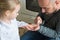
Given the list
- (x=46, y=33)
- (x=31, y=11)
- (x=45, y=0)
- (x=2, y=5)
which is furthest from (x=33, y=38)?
(x=31, y=11)

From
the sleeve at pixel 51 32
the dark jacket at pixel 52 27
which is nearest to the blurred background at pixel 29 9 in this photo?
the dark jacket at pixel 52 27

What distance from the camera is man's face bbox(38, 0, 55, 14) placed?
1.46 meters

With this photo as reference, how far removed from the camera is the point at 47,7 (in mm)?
1475

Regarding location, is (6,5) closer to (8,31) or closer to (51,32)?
(8,31)

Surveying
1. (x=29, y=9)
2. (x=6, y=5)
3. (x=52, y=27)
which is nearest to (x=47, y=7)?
(x=52, y=27)

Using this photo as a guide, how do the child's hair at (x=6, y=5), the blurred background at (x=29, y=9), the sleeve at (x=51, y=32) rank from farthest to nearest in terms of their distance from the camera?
the blurred background at (x=29, y=9)
the sleeve at (x=51, y=32)
the child's hair at (x=6, y=5)

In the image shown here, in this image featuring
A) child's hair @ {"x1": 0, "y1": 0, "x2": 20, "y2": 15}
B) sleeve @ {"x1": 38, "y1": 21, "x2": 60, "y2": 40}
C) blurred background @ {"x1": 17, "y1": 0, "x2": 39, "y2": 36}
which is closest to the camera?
child's hair @ {"x1": 0, "y1": 0, "x2": 20, "y2": 15}

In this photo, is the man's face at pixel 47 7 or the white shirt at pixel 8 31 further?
the man's face at pixel 47 7

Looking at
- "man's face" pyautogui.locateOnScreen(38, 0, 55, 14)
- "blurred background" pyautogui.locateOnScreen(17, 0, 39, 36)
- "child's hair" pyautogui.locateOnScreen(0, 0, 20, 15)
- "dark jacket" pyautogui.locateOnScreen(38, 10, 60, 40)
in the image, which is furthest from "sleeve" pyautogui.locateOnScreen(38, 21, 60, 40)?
"blurred background" pyautogui.locateOnScreen(17, 0, 39, 36)

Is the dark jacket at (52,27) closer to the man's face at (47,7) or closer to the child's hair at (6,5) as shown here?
the man's face at (47,7)

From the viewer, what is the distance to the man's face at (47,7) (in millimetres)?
1464

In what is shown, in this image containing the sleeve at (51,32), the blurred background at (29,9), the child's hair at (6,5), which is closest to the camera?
the child's hair at (6,5)

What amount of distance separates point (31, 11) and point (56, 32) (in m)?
0.97

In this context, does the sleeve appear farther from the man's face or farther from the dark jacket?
the man's face
